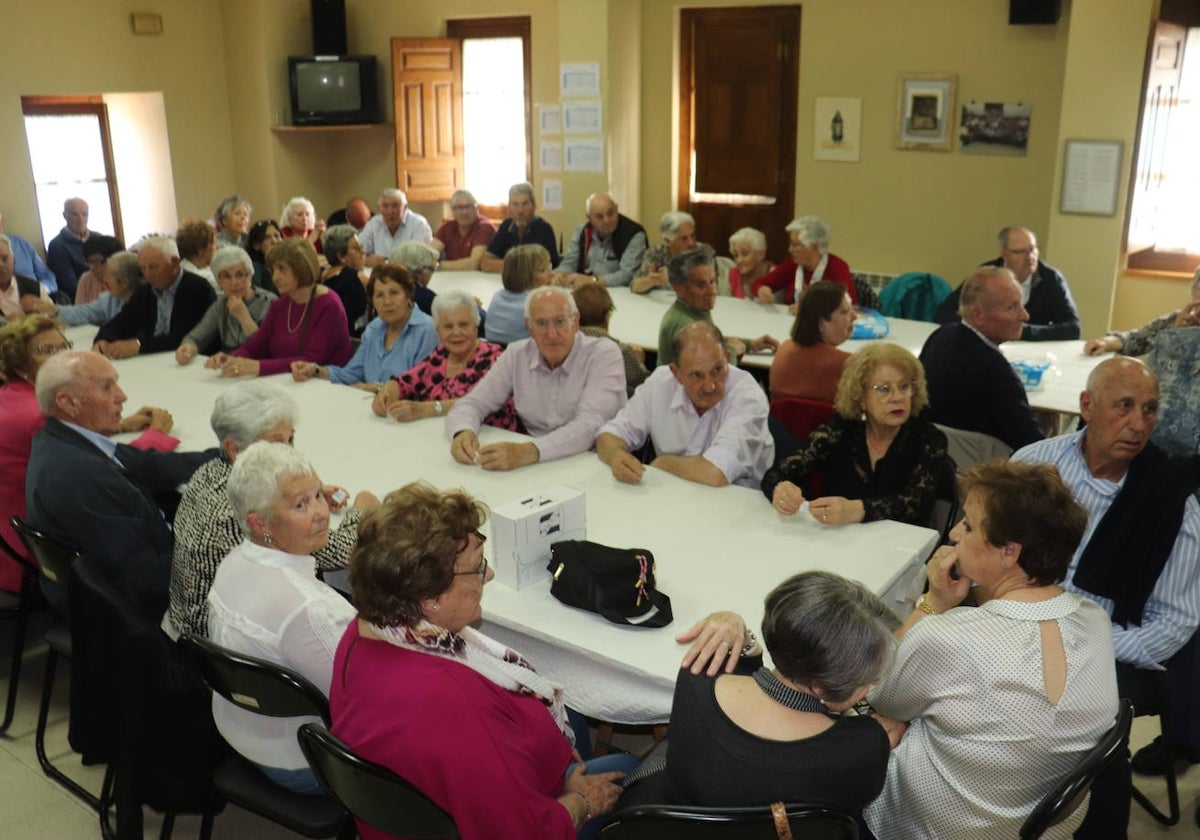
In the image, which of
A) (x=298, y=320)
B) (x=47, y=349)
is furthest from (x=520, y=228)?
(x=47, y=349)

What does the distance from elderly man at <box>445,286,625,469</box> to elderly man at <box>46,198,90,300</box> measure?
5.82m

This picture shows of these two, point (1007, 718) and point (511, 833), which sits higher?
point (1007, 718)

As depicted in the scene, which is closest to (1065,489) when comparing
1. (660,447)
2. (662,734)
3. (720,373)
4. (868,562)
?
(868,562)

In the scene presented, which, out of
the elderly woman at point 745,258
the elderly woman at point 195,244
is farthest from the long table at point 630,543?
the elderly woman at point 745,258

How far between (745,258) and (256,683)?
16.9 feet

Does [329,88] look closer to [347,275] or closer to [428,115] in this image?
[428,115]

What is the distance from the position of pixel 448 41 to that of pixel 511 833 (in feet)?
29.5

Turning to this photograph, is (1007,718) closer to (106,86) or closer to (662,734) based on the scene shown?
(662,734)

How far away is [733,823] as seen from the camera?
1.74 meters

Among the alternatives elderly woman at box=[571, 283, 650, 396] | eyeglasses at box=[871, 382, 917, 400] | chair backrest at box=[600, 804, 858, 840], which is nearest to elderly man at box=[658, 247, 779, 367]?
elderly woman at box=[571, 283, 650, 396]

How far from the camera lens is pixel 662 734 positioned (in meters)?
2.75

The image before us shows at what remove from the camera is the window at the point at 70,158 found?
354 inches

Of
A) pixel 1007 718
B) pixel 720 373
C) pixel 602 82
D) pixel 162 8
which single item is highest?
pixel 162 8

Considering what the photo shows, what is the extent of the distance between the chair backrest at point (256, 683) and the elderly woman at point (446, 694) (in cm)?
13
